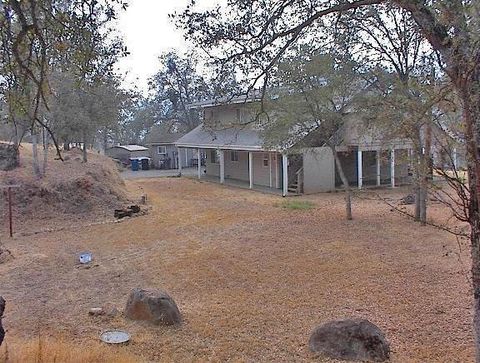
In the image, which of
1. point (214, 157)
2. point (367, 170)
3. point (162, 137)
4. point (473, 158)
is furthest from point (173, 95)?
point (473, 158)

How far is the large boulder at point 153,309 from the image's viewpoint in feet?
24.6

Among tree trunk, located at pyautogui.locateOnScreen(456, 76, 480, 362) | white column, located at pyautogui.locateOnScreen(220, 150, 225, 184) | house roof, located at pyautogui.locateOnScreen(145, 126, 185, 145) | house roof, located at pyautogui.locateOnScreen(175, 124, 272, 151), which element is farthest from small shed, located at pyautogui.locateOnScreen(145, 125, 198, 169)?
tree trunk, located at pyautogui.locateOnScreen(456, 76, 480, 362)

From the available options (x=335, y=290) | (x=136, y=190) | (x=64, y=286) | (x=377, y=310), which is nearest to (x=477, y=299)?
(x=377, y=310)

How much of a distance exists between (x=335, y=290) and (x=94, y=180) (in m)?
14.1

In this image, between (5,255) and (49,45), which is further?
(5,255)

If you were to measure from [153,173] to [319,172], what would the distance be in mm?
17910

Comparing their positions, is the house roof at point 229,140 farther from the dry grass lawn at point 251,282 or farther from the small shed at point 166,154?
the small shed at point 166,154

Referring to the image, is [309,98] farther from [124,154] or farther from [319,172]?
[124,154]

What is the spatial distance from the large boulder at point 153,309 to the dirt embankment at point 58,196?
964cm

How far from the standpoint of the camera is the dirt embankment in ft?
56.5

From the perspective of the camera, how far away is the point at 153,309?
Answer: 752cm

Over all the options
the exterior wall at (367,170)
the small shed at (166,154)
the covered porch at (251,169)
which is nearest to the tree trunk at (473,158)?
the covered porch at (251,169)

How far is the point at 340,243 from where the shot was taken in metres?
13.0

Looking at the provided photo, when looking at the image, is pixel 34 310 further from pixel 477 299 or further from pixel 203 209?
pixel 203 209
